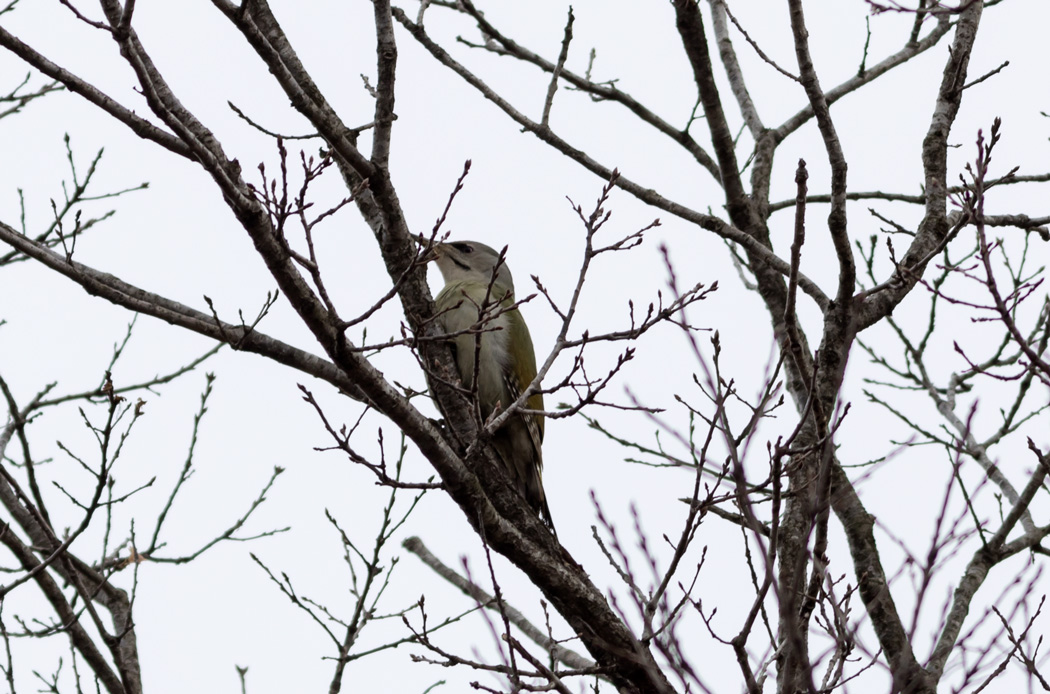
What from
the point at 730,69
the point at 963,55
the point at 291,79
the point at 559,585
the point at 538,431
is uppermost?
the point at 730,69

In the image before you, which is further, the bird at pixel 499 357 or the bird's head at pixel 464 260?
the bird's head at pixel 464 260

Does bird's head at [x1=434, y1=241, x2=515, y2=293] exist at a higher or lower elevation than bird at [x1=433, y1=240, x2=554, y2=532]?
higher

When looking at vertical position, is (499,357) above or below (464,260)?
below

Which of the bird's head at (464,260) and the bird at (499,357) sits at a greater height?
the bird's head at (464,260)

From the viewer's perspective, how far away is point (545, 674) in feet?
11.4

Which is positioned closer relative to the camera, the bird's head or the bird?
the bird

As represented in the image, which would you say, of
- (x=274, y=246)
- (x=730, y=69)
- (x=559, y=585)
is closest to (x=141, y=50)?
(x=274, y=246)

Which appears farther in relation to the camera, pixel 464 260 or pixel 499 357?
pixel 464 260

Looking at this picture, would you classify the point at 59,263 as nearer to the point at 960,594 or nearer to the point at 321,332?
the point at 321,332

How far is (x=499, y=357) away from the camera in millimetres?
7449

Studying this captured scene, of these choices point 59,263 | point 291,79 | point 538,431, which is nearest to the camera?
point 59,263

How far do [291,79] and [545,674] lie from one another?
7.65ft

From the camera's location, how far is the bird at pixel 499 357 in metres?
6.89

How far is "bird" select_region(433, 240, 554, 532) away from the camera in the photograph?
22.6 feet
